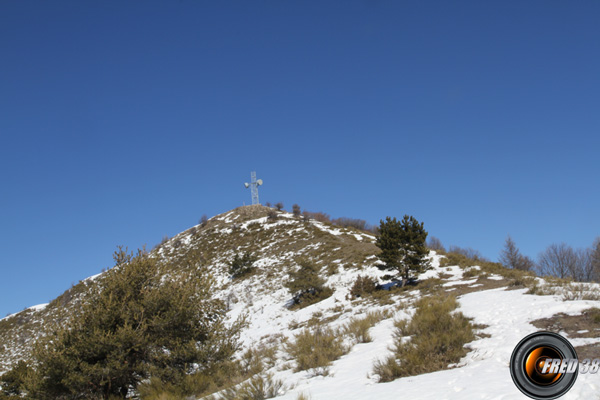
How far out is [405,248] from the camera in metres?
21.9

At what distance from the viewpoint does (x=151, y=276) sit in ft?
31.7

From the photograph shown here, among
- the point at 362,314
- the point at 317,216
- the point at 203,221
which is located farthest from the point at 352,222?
the point at 362,314

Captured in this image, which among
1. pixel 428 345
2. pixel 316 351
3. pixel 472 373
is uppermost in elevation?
pixel 428 345

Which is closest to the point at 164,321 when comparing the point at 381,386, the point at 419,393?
the point at 381,386

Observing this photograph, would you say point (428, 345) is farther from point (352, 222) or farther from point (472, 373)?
point (352, 222)

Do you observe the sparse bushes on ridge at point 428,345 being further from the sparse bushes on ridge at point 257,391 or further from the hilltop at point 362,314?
the sparse bushes on ridge at point 257,391

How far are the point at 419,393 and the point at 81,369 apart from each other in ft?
23.4

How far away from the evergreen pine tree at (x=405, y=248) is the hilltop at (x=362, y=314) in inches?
44.9

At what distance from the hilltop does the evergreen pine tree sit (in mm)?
1140

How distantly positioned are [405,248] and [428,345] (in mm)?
15497

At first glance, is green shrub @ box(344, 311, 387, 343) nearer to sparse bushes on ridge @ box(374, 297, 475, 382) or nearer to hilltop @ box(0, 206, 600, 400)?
hilltop @ box(0, 206, 600, 400)

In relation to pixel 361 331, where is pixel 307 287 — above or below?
above

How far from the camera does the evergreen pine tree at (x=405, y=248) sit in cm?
2144

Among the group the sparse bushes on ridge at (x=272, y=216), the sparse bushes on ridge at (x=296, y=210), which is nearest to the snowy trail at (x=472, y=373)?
the sparse bushes on ridge at (x=272, y=216)
